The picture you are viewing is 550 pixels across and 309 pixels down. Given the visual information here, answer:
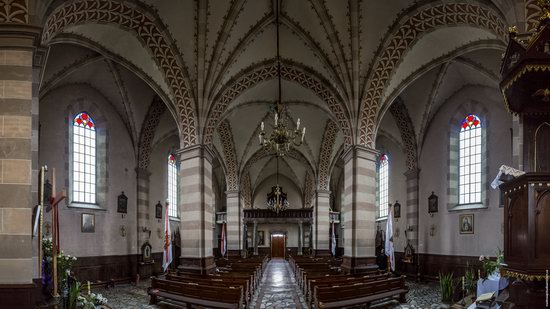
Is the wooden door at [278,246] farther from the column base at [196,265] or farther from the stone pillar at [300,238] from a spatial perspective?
the column base at [196,265]

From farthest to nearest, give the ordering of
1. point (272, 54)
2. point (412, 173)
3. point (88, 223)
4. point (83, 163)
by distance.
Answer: point (412, 173)
point (83, 163)
point (272, 54)
point (88, 223)

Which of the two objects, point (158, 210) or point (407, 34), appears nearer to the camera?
point (407, 34)

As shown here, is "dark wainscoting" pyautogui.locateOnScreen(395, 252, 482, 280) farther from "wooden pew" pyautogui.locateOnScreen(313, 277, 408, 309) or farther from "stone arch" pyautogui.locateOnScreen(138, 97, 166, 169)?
"stone arch" pyautogui.locateOnScreen(138, 97, 166, 169)

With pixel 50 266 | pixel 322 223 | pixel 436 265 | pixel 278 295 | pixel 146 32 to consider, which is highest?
pixel 146 32

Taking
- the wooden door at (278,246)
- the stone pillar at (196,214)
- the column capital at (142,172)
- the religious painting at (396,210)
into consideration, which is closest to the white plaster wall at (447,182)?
the religious painting at (396,210)

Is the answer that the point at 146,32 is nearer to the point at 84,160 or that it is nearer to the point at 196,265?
the point at 84,160

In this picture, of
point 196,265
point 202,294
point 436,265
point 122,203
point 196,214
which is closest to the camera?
point 202,294

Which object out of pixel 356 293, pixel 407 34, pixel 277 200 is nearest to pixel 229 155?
pixel 277 200

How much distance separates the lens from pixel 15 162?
7289 mm

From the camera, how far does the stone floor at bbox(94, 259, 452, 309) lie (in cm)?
1242

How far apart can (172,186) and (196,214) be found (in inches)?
338

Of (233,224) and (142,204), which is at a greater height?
(142,204)

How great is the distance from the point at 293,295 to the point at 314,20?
30.7ft

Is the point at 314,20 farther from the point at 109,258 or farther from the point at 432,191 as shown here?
the point at 109,258
